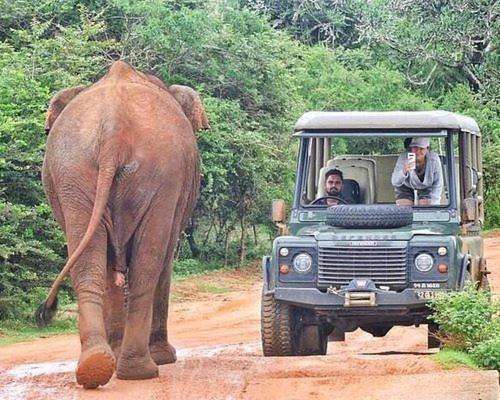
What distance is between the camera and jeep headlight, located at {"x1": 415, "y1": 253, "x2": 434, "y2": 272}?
10.1 metres

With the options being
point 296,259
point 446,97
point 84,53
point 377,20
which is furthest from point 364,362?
point 377,20

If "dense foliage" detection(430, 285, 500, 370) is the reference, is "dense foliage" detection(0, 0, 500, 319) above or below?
above

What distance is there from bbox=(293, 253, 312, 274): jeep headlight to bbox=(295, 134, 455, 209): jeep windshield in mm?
1049

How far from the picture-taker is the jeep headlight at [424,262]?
10.1 meters

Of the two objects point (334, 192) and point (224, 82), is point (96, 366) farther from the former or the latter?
point (224, 82)

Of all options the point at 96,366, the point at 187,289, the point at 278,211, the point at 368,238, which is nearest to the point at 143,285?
the point at 96,366

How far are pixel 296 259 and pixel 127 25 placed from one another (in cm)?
1286

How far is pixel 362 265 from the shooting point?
402 inches

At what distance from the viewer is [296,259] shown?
10.4 metres

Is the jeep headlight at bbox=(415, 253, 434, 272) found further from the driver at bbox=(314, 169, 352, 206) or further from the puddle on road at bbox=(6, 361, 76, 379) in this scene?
the puddle on road at bbox=(6, 361, 76, 379)

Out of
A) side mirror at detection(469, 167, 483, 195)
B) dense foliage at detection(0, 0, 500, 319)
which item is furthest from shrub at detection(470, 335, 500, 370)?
dense foliage at detection(0, 0, 500, 319)

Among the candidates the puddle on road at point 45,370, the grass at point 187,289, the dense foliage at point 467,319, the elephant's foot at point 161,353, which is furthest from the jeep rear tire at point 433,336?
the grass at point 187,289

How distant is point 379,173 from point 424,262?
1720mm

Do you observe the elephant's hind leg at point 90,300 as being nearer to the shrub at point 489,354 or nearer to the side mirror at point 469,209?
the shrub at point 489,354
